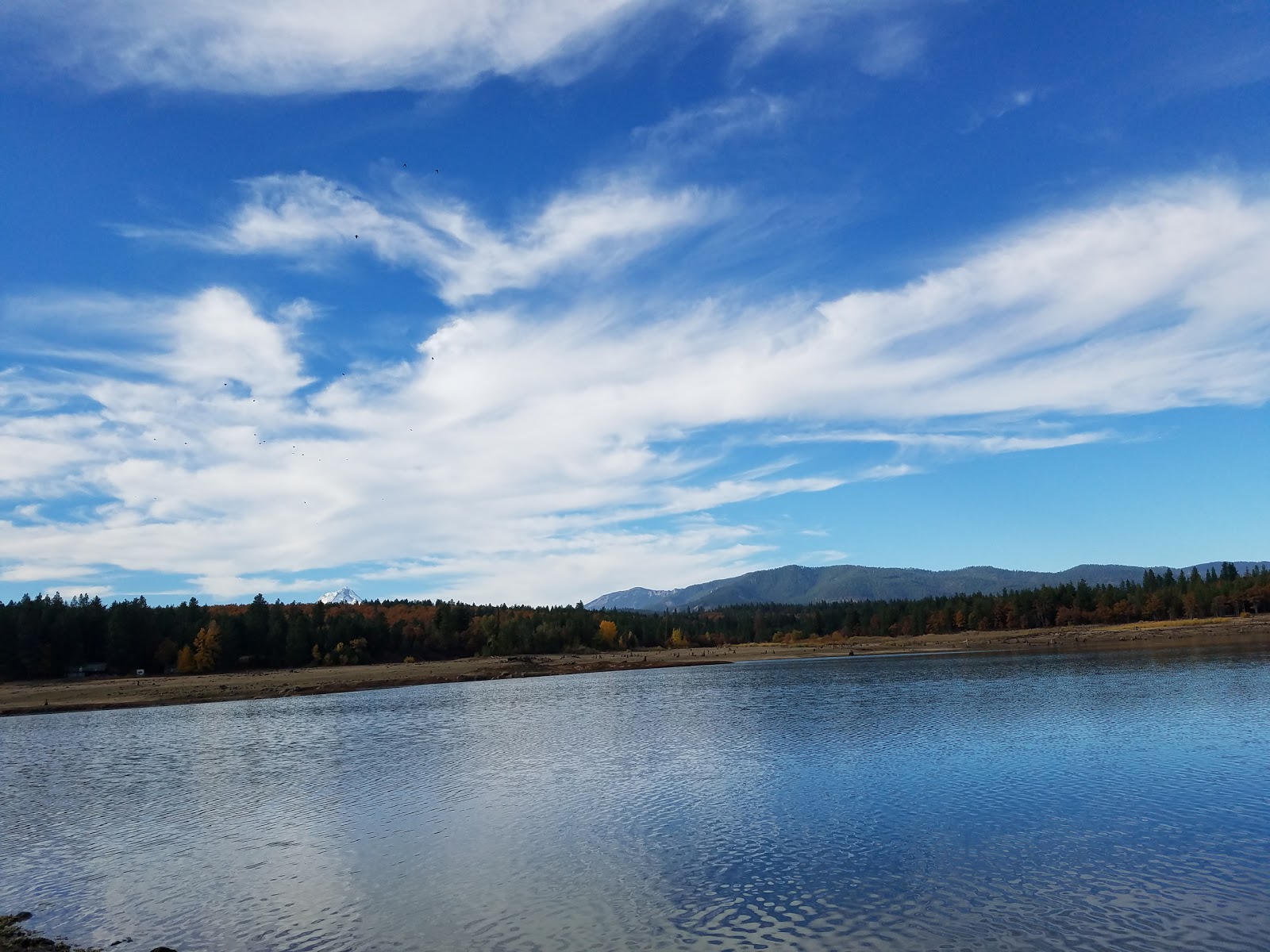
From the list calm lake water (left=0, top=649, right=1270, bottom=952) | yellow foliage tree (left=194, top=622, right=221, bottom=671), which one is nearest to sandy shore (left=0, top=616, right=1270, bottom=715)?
yellow foliage tree (left=194, top=622, right=221, bottom=671)

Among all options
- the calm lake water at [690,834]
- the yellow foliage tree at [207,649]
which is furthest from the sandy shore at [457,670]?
the calm lake water at [690,834]

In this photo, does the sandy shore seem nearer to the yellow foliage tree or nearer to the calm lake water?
the yellow foliage tree

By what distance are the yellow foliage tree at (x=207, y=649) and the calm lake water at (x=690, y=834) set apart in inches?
3952

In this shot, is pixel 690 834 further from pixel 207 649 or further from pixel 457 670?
pixel 207 649

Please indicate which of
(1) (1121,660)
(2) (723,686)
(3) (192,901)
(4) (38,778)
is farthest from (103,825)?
(1) (1121,660)

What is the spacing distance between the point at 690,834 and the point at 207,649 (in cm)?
15343

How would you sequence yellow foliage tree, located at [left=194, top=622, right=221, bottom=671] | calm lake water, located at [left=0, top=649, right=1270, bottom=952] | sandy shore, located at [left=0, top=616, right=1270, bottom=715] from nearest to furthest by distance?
1. calm lake water, located at [left=0, top=649, right=1270, bottom=952]
2. sandy shore, located at [left=0, top=616, right=1270, bottom=715]
3. yellow foliage tree, located at [left=194, top=622, right=221, bottom=671]

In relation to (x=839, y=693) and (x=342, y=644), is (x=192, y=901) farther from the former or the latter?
(x=342, y=644)

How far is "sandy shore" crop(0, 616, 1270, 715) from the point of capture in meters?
117

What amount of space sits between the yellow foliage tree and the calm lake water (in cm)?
10039

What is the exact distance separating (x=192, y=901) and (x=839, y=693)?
64.0 m

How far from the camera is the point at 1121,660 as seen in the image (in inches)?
3996

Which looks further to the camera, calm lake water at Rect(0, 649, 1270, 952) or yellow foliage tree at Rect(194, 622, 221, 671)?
yellow foliage tree at Rect(194, 622, 221, 671)

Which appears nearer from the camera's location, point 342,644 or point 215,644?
point 215,644
